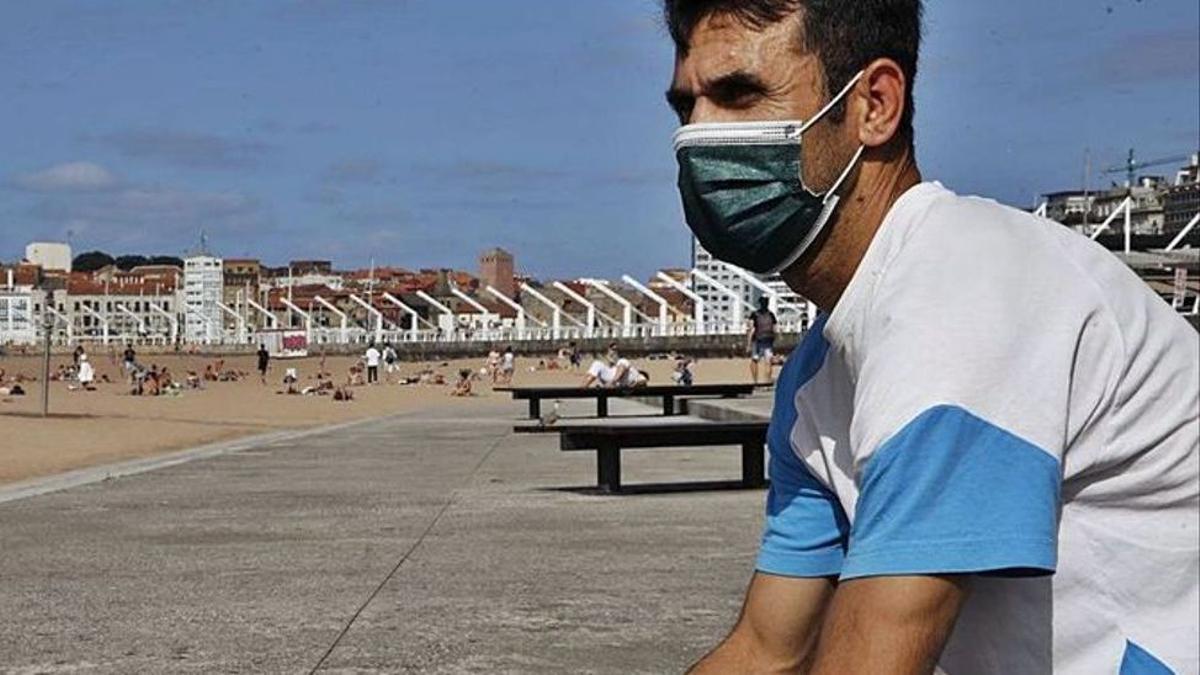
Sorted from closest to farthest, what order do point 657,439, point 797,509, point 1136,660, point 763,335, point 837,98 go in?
point 1136,660 → point 837,98 → point 797,509 → point 657,439 → point 763,335

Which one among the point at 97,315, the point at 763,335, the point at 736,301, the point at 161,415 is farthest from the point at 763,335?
the point at 97,315

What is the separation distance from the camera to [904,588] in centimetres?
138

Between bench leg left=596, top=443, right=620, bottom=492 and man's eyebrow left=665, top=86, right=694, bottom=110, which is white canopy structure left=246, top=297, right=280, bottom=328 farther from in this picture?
man's eyebrow left=665, top=86, right=694, bottom=110

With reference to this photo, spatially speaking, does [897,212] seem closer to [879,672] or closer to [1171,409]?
[1171,409]

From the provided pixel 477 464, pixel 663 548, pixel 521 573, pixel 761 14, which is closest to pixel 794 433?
pixel 761 14

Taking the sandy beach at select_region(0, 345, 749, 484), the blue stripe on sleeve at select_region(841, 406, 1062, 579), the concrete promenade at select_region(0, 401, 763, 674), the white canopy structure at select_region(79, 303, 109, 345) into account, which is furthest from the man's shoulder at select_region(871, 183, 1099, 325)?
the white canopy structure at select_region(79, 303, 109, 345)

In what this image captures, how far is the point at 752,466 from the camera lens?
36.5 ft

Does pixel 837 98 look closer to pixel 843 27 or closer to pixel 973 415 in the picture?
pixel 843 27

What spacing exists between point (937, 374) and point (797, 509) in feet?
1.89

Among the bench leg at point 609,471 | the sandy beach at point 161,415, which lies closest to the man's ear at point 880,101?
the bench leg at point 609,471

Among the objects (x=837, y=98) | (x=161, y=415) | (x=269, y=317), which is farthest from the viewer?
(x=269, y=317)

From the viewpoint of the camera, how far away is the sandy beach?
63.1 feet

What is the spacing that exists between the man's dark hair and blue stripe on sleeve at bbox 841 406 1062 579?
404 millimetres

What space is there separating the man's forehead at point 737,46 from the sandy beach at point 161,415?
13.0 m
